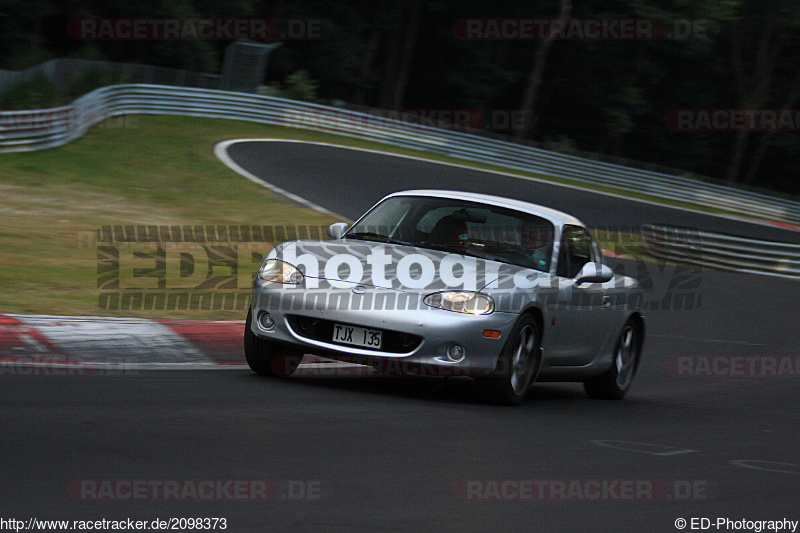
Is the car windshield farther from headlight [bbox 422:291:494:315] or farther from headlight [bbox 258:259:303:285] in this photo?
headlight [bbox 258:259:303:285]

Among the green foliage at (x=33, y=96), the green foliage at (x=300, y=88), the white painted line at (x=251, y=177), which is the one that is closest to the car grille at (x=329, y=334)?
the white painted line at (x=251, y=177)

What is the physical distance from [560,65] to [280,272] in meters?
52.3

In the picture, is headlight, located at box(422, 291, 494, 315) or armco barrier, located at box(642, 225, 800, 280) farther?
armco barrier, located at box(642, 225, 800, 280)

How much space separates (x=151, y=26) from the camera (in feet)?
144

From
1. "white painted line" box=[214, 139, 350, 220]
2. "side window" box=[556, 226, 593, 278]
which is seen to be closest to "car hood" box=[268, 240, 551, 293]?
"side window" box=[556, 226, 593, 278]

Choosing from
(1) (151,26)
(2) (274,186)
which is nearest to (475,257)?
(2) (274,186)

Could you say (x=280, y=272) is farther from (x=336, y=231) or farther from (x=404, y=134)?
(x=404, y=134)

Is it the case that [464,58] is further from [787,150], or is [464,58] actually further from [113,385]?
[113,385]

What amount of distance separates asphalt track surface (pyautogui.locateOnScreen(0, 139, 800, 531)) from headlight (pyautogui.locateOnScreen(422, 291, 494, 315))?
2.08 ft

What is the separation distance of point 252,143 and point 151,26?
1568 centimetres

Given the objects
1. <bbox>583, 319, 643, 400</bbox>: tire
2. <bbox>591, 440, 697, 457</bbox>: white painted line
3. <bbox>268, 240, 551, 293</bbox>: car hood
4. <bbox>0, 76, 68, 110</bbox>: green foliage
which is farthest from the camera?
<bbox>0, 76, 68, 110</bbox>: green foliage

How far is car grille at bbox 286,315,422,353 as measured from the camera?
24.8 feet

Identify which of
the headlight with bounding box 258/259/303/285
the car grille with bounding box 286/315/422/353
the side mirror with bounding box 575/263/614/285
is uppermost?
the side mirror with bounding box 575/263/614/285

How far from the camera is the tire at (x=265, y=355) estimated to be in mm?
8047
